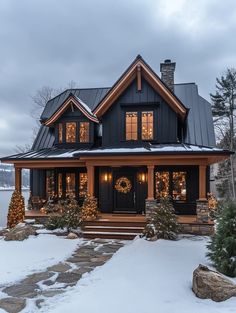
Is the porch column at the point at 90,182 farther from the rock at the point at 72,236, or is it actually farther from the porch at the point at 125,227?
the rock at the point at 72,236

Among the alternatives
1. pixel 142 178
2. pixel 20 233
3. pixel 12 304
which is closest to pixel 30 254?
pixel 20 233

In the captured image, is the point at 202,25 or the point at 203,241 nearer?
the point at 203,241

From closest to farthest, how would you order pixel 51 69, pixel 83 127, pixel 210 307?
pixel 210 307
pixel 83 127
pixel 51 69

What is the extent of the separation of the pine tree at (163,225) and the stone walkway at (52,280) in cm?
133

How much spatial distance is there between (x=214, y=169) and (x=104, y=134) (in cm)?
2710

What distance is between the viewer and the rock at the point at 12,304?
5.24m

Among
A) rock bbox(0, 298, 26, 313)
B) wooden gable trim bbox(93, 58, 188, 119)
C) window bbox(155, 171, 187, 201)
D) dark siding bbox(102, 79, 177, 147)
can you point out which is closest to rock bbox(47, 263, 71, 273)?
rock bbox(0, 298, 26, 313)

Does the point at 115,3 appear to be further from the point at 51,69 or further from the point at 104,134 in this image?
the point at 51,69

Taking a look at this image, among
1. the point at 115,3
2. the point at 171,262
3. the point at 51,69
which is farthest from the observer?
the point at 51,69

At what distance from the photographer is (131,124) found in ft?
47.9

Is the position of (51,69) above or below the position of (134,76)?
above

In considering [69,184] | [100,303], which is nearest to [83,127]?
[69,184]

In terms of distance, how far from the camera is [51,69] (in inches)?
1153

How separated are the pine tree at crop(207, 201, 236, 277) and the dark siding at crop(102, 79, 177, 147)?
7757 mm
